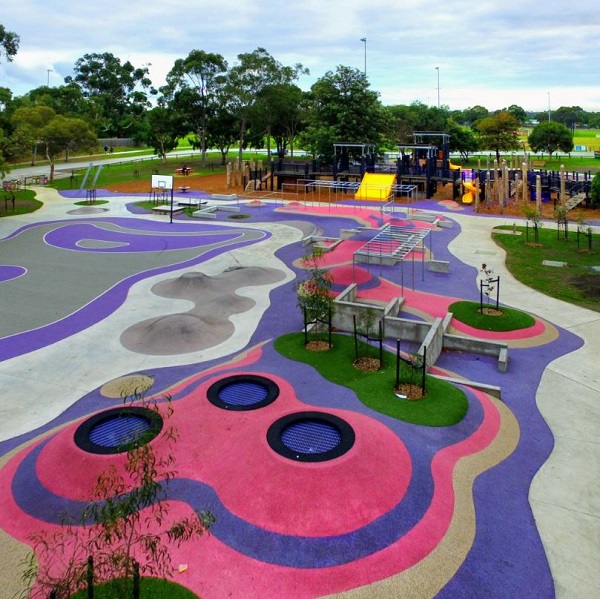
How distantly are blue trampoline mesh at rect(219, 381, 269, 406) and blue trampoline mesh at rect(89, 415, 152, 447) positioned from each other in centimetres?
229

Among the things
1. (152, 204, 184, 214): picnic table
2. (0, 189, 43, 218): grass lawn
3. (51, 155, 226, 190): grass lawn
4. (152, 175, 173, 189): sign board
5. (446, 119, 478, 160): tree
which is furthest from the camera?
(446, 119, 478, 160): tree

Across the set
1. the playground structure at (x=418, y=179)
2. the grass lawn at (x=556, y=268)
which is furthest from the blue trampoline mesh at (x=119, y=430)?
the playground structure at (x=418, y=179)

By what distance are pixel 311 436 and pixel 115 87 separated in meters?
148

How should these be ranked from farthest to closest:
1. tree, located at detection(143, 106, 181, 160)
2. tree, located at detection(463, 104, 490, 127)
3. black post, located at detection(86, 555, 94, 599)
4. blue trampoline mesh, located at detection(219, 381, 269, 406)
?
1. tree, located at detection(463, 104, 490, 127)
2. tree, located at detection(143, 106, 181, 160)
3. blue trampoline mesh, located at detection(219, 381, 269, 406)
4. black post, located at detection(86, 555, 94, 599)

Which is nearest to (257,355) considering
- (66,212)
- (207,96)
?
(66,212)

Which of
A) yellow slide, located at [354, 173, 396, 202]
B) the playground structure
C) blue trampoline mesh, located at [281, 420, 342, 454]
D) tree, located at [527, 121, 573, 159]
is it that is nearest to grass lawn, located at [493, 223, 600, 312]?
the playground structure

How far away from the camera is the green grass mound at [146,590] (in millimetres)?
7488

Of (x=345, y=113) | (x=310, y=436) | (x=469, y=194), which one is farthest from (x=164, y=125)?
(x=310, y=436)

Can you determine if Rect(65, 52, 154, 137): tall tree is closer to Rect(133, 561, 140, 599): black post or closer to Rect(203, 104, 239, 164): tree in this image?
Rect(203, 104, 239, 164): tree

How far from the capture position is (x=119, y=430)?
1259 cm

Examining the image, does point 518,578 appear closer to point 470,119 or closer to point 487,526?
point 487,526

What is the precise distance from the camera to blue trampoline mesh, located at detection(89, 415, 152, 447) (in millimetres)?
11992

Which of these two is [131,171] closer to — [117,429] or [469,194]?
Answer: [469,194]

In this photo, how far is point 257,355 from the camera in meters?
17.8
